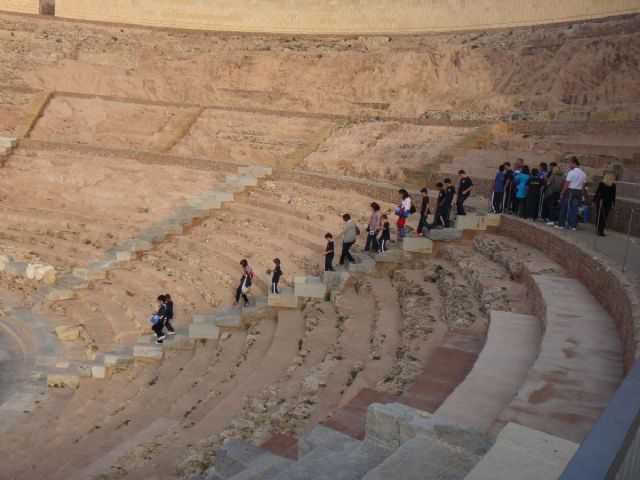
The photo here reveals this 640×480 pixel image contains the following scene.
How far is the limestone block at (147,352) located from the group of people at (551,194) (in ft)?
20.9

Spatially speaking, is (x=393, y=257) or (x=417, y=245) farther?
(x=417, y=245)

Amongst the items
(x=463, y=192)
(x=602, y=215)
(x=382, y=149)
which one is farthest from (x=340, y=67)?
(x=602, y=215)

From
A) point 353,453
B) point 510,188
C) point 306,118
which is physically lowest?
point 353,453

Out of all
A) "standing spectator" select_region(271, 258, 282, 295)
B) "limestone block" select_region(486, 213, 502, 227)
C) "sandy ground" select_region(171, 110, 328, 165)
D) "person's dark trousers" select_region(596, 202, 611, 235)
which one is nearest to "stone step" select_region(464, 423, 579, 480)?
"person's dark trousers" select_region(596, 202, 611, 235)

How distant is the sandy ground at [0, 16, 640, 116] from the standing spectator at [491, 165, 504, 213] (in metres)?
6.80

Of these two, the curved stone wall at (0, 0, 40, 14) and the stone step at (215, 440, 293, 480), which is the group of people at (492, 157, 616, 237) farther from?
the curved stone wall at (0, 0, 40, 14)

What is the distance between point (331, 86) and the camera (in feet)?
75.3

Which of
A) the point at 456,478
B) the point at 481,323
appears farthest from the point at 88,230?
the point at 456,478

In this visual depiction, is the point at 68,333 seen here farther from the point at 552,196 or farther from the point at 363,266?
the point at 552,196

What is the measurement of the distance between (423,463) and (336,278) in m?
6.67

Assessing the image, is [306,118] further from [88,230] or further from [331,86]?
[88,230]

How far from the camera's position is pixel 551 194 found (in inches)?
429

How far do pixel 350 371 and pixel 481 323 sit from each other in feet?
5.40

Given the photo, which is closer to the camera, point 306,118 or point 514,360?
point 514,360
